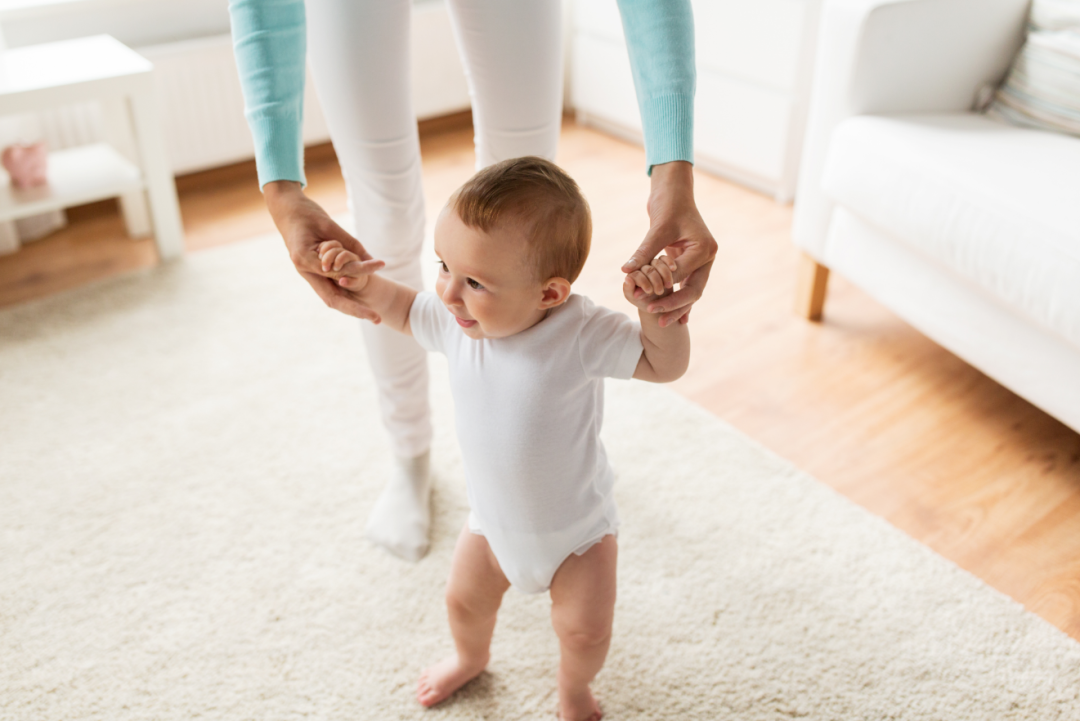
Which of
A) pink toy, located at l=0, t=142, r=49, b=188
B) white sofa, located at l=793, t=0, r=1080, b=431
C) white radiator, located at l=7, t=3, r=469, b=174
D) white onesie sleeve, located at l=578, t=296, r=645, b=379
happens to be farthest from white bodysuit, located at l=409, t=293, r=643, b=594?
white radiator, located at l=7, t=3, r=469, b=174

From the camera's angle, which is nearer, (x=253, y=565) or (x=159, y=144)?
(x=253, y=565)

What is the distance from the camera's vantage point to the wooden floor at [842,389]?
1.32 meters

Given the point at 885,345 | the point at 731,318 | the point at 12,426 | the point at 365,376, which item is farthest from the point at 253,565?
the point at 885,345

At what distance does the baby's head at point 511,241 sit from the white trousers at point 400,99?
30 cm

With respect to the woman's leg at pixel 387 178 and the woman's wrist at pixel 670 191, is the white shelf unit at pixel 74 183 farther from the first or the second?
the woman's wrist at pixel 670 191

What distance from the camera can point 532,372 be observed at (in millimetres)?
831

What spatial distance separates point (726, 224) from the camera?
2322 mm

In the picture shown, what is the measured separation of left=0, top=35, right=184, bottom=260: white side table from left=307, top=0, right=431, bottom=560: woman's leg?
1.07m

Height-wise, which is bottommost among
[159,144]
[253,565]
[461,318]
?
[253,565]

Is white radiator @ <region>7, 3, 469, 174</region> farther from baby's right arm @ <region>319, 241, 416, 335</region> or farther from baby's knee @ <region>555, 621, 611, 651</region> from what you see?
baby's knee @ <region>555, 621, 611, 651</region>

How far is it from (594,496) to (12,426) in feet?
3.91

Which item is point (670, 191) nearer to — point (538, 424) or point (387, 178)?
point (538, 424)

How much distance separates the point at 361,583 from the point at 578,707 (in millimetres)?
378

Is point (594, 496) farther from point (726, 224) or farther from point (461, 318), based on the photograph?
point (726, 224)
